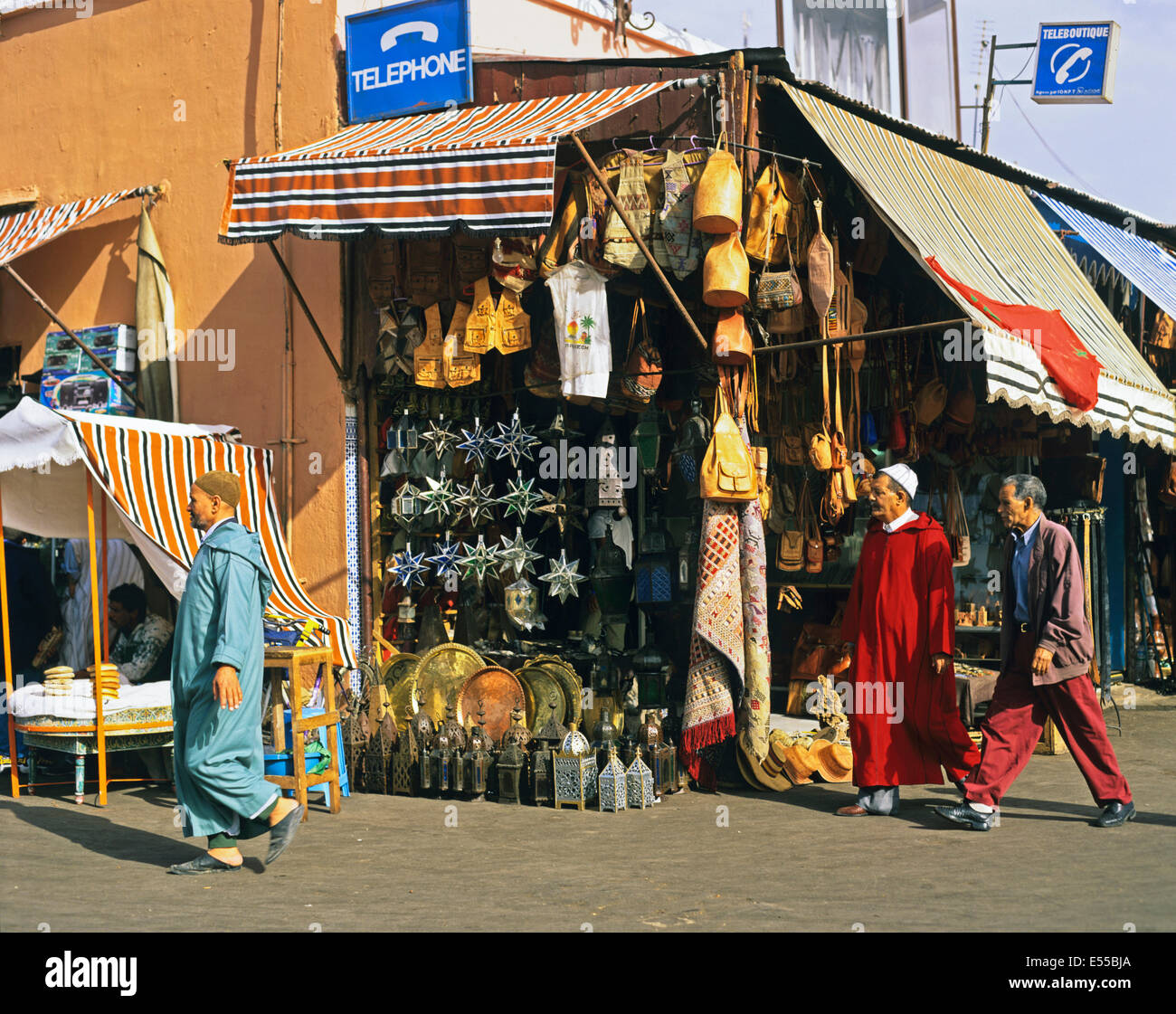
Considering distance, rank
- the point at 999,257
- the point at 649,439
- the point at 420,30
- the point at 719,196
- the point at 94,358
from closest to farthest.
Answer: the point at 719,196, the point at 649,439, the point at 999,257, the point at 420,30, the point at 94,358

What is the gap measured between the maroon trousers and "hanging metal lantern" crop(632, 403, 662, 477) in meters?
2.84

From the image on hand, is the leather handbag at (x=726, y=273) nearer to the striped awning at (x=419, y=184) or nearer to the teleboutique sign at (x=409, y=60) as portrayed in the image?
the striped awning at (x=419, y=184)

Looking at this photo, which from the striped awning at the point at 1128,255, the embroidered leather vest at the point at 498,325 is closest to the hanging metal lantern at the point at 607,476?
the embroidered leather vest at the point at 498,325

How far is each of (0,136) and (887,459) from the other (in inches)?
323

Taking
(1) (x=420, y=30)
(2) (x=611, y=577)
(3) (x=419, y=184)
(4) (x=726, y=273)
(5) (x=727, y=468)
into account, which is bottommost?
(2) (x=611, y=577)

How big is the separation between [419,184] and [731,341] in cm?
206

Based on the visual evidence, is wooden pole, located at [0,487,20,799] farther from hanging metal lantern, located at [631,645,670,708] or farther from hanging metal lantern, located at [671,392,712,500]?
hanging metal lantern, located at [671,392,712,500]

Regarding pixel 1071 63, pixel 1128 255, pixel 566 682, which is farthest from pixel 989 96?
pixel 566 682

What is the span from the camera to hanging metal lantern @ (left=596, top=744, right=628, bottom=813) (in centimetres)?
803

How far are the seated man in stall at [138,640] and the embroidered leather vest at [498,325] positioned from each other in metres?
2.92

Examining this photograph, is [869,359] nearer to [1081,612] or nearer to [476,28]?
[1081,612]

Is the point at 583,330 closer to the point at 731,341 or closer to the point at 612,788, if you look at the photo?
the point at 731,341

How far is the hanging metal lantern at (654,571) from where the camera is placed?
355 inches

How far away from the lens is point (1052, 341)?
27.3ft
